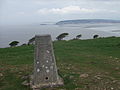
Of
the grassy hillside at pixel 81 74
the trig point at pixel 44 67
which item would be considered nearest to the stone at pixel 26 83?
the grassy hillside at pixel 81 74

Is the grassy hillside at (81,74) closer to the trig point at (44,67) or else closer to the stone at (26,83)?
the stone at (26,83)

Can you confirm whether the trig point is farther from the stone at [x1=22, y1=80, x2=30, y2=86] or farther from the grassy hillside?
the grassy hillside

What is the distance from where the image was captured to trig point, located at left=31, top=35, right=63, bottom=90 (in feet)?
44.3

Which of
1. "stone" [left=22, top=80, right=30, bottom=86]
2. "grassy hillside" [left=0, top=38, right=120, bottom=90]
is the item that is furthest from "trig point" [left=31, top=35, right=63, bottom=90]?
"grassy hillside" [left=0, top=38, right=120, bottom=90]

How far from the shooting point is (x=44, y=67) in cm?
1361

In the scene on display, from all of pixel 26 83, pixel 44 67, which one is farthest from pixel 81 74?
pixel 26 83

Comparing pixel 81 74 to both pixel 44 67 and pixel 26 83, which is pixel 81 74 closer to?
pixel 44 67

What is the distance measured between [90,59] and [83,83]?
8.19m

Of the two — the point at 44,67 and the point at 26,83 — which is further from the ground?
the point at 44,67

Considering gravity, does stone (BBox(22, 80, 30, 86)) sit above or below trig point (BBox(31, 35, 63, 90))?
below

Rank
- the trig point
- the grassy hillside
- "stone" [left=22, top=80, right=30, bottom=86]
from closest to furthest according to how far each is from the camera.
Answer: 1. the grassy hillside
2. the trig point
3. "stone" [left=22, top=80, right=30, bottom=86]

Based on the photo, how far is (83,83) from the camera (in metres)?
13.6

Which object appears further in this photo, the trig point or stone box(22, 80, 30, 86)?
stone box(22, 80, 30, 86)

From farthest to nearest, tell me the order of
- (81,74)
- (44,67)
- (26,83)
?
1. (81,74)
2. (26,83)
3. (44,67)
